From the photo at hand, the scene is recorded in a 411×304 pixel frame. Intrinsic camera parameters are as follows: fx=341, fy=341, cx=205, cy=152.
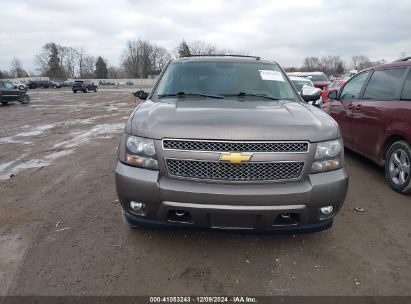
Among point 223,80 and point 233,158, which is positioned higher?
point 223,80

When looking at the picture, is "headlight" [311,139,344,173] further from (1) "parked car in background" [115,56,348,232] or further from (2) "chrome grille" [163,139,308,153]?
(2) "chrome grille" [163,139,308,153]

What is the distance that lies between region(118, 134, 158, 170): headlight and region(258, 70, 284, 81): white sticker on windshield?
203cm

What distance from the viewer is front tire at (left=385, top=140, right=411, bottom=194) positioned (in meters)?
4.58

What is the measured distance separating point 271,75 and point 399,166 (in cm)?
226

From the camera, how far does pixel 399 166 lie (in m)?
4.77

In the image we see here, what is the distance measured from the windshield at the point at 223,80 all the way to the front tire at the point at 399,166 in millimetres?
1837

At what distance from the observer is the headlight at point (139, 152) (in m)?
2.82

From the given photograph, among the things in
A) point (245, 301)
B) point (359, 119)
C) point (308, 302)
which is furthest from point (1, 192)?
point (359, 119)

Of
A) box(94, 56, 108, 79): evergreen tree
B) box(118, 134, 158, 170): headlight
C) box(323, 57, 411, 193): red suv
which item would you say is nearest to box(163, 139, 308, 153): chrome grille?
box(118, 134, 158, 170): headlight

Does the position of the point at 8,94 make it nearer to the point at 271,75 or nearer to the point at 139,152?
the point at 271,75

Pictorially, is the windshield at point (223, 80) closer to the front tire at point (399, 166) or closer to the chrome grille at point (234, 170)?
the chrome grille at point (234, 170)

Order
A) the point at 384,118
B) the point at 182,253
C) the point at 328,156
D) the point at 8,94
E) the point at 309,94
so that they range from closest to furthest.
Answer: the point at 328,156 → the point at 182,253 → the point at 309,94 → the point at 384,118 → the point at 8,94

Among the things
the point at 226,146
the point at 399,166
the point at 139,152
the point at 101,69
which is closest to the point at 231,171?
the point at 226,146

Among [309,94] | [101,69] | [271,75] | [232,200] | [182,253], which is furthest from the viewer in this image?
[101,69]
